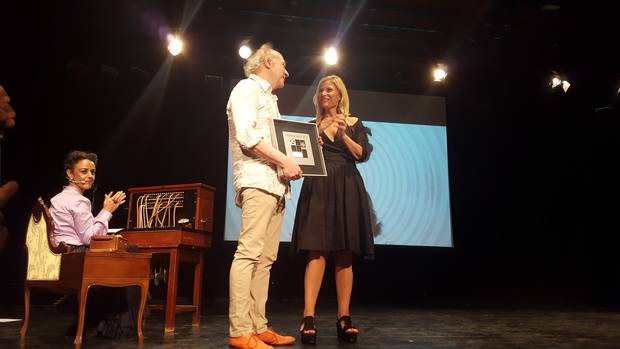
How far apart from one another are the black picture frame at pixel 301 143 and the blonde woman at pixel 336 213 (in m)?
0.22

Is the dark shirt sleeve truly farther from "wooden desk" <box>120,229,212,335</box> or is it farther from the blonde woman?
"wooden desk" <box>120,229,212,335</box>

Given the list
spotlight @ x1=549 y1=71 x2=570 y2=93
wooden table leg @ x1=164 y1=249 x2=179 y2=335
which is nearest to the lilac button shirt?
wooden table leg @ x1=164 y1=249 x2=179 y2=335

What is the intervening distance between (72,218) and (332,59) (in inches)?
135

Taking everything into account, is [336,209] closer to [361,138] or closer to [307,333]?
A: [361,138]

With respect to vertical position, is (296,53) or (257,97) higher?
(296,53)

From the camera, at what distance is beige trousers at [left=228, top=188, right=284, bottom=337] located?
192cm

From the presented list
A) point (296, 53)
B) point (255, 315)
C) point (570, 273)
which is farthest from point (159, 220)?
point (570, 273)

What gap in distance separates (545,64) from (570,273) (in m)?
2.56

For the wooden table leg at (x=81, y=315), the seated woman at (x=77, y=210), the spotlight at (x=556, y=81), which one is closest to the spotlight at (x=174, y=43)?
the seated woman at (x=77, y=210)

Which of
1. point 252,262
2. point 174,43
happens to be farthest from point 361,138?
point 174,43

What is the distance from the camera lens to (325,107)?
2.47 meters

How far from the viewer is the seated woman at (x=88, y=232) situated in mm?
2455

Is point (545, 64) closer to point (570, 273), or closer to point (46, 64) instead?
point (570, 273)

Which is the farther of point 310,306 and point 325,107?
point 325,107
